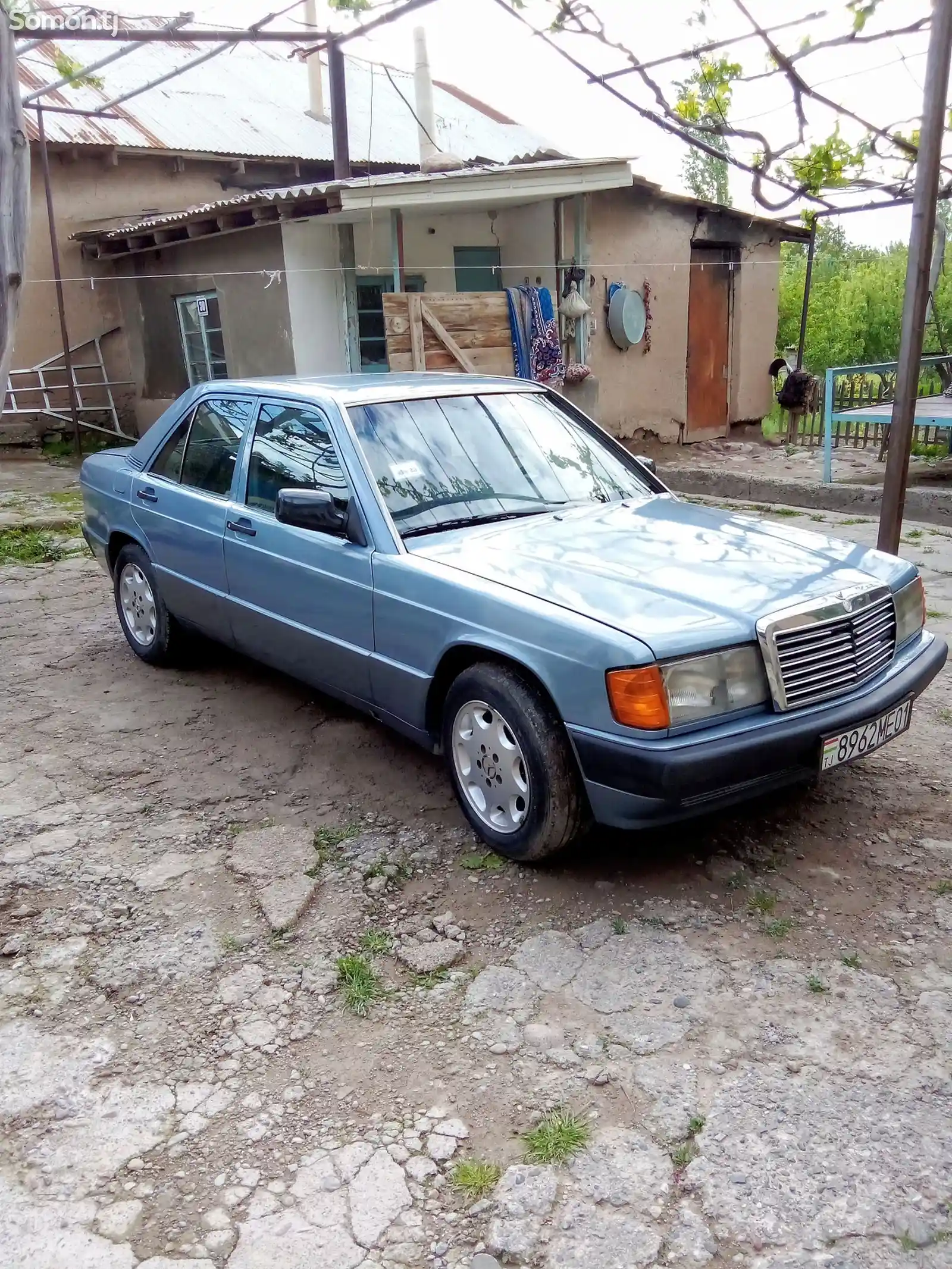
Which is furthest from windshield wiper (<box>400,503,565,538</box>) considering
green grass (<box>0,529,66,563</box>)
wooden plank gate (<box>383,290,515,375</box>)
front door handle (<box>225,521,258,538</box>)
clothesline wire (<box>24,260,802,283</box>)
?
clothesline wire (<box>24,260,802,283</box>)

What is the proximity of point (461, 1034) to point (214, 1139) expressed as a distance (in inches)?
27.1

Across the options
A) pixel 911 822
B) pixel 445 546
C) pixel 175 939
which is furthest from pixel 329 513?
pixel 911 822

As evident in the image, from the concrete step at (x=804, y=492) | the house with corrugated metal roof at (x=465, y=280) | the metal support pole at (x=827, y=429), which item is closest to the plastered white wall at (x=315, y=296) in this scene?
the house with corrugated metal roof at (x=465, y=280)

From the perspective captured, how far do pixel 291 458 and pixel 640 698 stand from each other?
214 centimetres

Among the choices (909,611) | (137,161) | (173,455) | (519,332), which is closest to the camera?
(909,611)

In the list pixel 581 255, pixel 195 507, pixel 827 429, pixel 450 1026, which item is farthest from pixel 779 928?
pixel 581 255

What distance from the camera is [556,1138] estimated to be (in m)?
2.39

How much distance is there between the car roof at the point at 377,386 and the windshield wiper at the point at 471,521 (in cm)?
68

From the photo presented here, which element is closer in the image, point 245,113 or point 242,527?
point 242,527

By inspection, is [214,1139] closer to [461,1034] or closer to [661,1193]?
[461,1034]

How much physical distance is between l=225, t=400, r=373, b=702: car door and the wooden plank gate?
20.6 feet

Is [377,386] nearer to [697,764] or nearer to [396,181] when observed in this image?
[697,764]

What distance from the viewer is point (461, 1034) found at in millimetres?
2777

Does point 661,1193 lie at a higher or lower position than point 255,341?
lower
